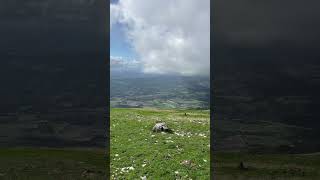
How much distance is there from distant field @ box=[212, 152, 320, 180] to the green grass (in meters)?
1.24

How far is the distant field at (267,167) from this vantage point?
20.4 metres

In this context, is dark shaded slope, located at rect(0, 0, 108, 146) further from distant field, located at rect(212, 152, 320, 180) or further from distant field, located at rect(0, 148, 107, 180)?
distant field, located at rect(212, 152, 320, 180)

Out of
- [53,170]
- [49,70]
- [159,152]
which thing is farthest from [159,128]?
[49,70]

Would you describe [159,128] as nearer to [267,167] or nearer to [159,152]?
[159,152]

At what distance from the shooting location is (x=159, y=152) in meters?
21.2

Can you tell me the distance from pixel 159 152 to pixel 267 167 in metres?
5.70

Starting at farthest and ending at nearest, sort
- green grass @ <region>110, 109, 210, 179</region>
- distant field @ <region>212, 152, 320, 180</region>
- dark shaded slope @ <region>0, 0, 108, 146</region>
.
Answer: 1. dark shaded slope @ <region>0, 0, 108, 146</region>
2. distant field @ <region>212, 152, 320, 180</region>
3. green grass @ <region>110, 109, 210, 179</region>

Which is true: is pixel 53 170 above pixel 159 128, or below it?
below

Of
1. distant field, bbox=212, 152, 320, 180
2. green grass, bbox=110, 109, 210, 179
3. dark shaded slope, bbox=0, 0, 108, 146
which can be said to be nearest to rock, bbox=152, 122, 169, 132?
green grass, bbox=110, 109, 210, 179

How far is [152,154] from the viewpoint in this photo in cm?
2112

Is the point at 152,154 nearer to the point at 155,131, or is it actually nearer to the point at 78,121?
the point at 155,131

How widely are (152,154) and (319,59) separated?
19443 mm

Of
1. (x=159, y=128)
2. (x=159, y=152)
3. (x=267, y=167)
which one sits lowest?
(x=267, y=167)

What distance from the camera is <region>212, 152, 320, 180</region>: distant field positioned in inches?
805
